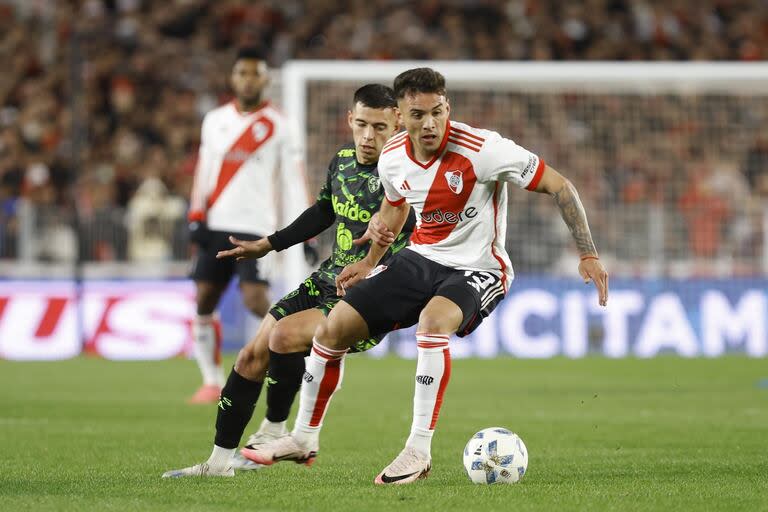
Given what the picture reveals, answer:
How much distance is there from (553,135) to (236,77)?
8034mm

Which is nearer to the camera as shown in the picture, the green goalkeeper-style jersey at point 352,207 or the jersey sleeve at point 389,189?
the jersey sleeve at point 389,189

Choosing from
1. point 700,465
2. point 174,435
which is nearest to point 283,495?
point 700,465

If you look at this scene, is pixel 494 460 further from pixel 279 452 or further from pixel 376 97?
pixel 376 97

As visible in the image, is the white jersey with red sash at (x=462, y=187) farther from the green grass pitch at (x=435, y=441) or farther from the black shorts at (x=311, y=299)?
the green grass pitch at (x=435, y=441)

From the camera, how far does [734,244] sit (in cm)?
1755

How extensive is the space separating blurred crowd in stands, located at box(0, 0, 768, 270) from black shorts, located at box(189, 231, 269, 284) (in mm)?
5907

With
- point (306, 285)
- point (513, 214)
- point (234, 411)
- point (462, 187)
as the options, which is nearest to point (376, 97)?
point (462, 187)

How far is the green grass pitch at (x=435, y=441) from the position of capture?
18.9 ft

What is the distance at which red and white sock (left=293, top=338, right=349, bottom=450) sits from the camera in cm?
656

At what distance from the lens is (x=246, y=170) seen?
1099 centimetres

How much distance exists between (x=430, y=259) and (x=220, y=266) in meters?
4.38

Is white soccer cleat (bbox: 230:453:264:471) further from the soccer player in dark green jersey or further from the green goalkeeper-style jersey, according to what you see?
the green goalkeeper-style jersey

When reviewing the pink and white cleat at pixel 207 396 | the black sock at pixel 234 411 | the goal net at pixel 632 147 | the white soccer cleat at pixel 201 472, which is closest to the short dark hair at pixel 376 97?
the black sock at pixel 234 411

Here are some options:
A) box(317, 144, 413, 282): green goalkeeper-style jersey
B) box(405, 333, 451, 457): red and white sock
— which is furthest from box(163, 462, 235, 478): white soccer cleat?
box(317, 144, 413, 282): green goalkeeper-style jersey
